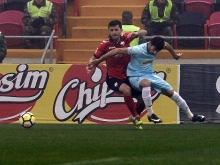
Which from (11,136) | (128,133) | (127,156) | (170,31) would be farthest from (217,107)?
(127,156)

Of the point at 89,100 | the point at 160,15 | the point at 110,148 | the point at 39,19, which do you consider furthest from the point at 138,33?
the point at 39,19

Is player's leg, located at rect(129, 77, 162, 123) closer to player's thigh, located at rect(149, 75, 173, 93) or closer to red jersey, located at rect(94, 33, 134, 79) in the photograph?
player's thigh, located at rect(149, 75, 173, 93)

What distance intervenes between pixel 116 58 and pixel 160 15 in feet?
16.7

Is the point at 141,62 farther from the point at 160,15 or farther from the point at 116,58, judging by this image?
the point at 160,15

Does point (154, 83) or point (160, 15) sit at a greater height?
point (160, 15)

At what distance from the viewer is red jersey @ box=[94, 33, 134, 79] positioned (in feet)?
41.4

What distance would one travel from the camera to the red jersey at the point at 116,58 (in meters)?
12.6

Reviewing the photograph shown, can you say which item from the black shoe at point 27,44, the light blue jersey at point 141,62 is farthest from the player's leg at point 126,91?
the black shoe at point 27,44

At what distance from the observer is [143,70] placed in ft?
40.4

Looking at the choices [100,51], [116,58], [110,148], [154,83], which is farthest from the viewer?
[116,58]

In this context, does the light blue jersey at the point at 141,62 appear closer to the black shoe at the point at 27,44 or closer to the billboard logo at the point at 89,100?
the billboard logo at the point at 89,100

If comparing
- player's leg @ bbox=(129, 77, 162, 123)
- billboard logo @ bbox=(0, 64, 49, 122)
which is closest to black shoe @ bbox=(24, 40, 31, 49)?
billboard logo @ bbox=(0, 64, 49, 122)

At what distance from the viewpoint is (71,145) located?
28.7 ft

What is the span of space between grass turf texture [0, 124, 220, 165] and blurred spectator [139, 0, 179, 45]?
619 centimetres
